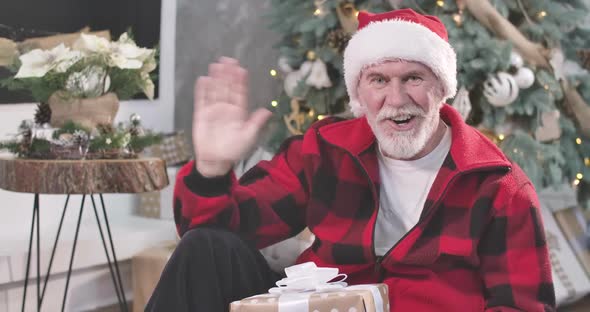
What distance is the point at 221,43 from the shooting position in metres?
4.03

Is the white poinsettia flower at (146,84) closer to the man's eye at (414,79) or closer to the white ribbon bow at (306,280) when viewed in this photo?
the man's eye at (414,79)

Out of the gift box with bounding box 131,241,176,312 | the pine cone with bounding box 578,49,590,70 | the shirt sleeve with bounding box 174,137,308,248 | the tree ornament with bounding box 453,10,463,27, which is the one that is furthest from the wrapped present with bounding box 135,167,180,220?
the pine cone with bounding box 578,49,590,70

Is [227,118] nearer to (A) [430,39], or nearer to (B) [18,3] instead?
(A) [430,39]

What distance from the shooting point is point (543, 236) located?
174cm

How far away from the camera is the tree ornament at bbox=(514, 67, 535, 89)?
311 cm

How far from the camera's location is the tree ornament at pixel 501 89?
305 cm

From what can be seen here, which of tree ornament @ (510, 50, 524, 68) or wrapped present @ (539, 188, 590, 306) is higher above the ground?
tree ornament @ (510, 50, 524, 68)

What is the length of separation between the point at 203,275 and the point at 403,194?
Result: 1.58 ft

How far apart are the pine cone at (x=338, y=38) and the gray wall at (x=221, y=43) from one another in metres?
0.76

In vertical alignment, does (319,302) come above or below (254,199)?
below

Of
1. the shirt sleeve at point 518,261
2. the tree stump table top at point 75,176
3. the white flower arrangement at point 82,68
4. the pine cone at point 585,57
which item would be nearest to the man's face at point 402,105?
the shirt sleeve at point 518,261

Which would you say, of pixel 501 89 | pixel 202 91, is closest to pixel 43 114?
pixel 202 91

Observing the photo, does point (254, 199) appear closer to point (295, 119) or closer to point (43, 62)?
point (43, 62)

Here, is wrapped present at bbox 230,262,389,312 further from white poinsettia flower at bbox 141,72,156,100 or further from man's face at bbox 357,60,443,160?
white poinsettia flower at bbox 141,72,156,100
